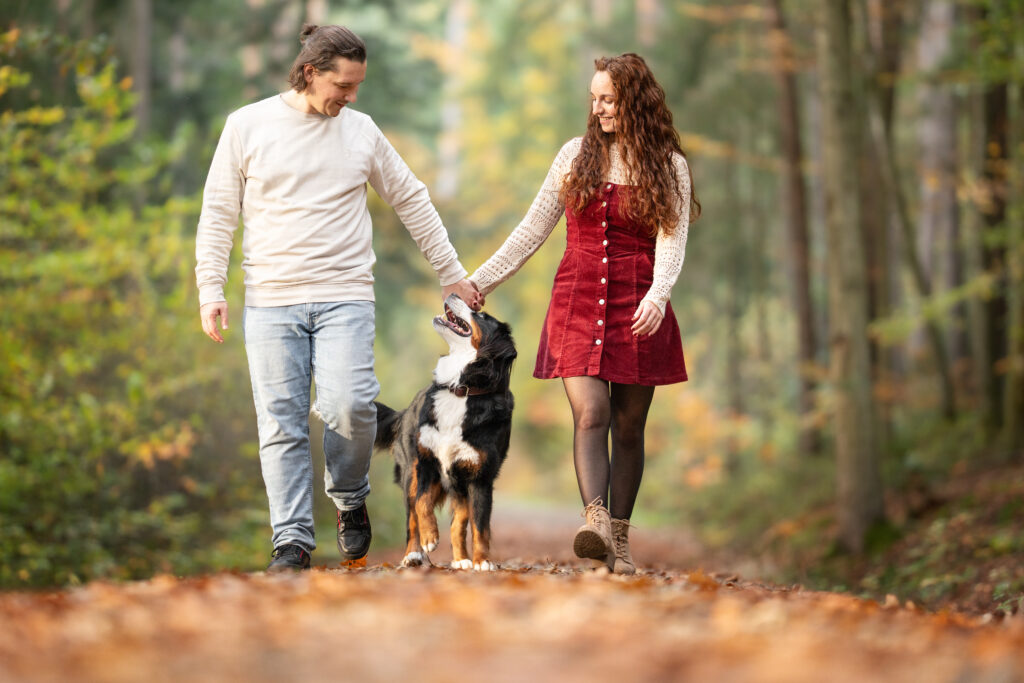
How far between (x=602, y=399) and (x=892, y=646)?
2.57 meters

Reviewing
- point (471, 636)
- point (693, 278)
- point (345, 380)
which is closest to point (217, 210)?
point (345, 380)

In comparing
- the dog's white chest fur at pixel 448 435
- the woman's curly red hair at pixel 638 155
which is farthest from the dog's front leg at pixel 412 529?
the woman's curly red hair at pixel 638 155

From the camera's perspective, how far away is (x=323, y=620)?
10.1 feet

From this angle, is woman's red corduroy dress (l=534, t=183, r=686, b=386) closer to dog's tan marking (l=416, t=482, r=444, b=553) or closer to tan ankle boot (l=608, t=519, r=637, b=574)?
tan ankle boot (l=608, t=519, r=637, b=574)

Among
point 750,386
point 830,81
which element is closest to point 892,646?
point 830,81

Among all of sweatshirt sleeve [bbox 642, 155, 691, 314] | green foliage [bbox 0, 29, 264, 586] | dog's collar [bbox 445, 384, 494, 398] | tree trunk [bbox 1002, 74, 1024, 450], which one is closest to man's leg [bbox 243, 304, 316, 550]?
dog's collar [bbox 445, 384, 494, 398]

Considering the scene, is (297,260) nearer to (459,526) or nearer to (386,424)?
(386,424)

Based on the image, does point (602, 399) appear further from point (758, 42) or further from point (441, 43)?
point (441, 43)

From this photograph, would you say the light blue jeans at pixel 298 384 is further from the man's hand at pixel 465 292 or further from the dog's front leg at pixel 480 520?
the dog's front leg at pixel 480 520

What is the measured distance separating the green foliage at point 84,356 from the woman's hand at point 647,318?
497 cm

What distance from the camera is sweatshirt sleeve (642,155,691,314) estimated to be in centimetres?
539

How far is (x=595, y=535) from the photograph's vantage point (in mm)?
5051

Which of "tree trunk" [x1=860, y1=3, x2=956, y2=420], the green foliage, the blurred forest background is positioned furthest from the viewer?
"tree trunk" [x1=860, y1=3, x2=956, y2=420]

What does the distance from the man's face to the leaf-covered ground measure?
8.05 feet
